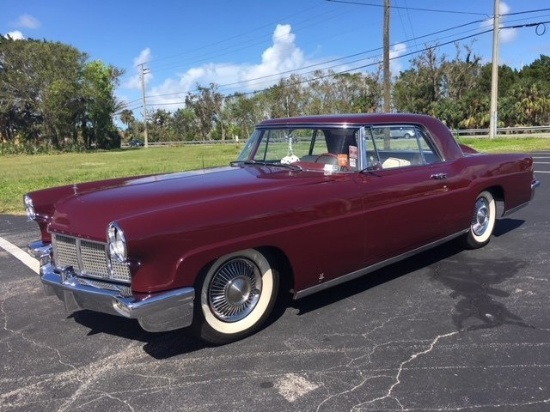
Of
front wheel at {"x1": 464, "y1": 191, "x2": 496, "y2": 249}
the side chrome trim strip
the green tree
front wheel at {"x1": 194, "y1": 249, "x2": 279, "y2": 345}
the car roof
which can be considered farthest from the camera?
the green tree

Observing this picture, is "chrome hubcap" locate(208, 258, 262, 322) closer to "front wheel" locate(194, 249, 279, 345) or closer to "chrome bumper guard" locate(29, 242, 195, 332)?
"front wheel" locate(194, 249, 279, 345)

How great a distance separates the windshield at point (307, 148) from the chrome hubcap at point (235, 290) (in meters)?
1.19

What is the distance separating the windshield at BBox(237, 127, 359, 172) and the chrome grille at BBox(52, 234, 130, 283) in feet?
6.24

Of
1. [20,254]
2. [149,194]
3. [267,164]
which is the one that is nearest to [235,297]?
[149,194]

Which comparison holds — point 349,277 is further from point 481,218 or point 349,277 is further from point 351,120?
point 481,218

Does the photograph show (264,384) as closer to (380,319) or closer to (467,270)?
(380,319)

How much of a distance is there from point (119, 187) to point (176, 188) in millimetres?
540

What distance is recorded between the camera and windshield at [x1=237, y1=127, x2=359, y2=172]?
446 centimetres

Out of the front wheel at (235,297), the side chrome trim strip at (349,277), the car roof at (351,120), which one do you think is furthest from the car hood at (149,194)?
the side chrome trim strip at (349,277)

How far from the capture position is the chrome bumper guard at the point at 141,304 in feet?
10.2

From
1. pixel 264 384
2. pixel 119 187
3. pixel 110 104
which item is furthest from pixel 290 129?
pixel 110 104

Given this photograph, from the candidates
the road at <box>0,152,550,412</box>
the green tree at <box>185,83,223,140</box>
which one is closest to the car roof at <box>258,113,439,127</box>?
the road at <box>0,152,550,412</box>

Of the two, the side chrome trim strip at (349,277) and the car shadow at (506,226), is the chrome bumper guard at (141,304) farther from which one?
the car shadow at (506,226)

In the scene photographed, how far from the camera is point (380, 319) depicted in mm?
4020
